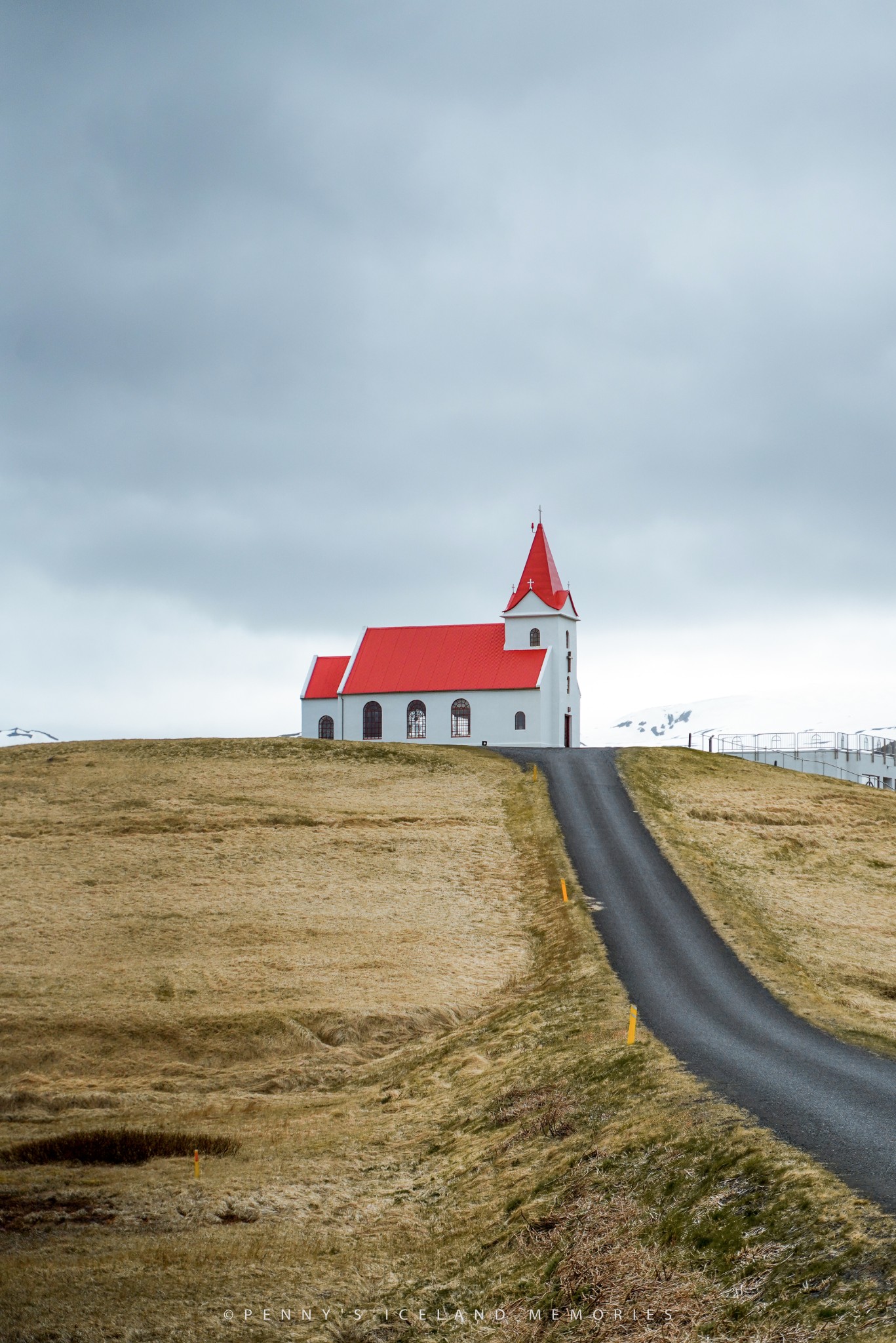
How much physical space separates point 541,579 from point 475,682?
9092 millimetres

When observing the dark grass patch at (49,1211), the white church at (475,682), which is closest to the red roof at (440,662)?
the white church at (475,682)

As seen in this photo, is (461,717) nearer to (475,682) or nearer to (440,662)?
(475,682)

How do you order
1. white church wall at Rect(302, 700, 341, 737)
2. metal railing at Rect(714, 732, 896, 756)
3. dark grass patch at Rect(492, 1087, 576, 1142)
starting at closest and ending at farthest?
dark grass patch at Rect(492, 1087, 576, 1142)
metal railing at Rect(714, 732, 896, 756)
white church wall at Rect(302, 700, 341, 737)

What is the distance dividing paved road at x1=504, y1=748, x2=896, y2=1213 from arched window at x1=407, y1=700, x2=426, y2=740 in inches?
1040

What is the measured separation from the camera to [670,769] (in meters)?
54.2

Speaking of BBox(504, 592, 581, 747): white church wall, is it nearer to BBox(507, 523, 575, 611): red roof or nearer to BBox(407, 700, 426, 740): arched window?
BBox(507, 523, 575, 611): red roof

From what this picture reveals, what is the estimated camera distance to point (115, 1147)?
19.0m

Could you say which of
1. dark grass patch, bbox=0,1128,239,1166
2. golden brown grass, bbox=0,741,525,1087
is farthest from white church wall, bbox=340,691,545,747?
dark grass patch, bbox=0,1128,239,1166

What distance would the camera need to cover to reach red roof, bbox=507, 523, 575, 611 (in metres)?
71.6

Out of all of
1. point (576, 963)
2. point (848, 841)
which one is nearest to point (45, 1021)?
point (576, 963)

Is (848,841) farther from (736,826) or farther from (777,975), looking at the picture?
(777,975)

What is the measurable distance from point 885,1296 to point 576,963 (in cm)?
1917

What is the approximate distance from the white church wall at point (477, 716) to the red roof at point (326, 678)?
3.84 metres

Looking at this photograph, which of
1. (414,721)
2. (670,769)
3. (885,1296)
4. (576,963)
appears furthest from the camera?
(414,721)
